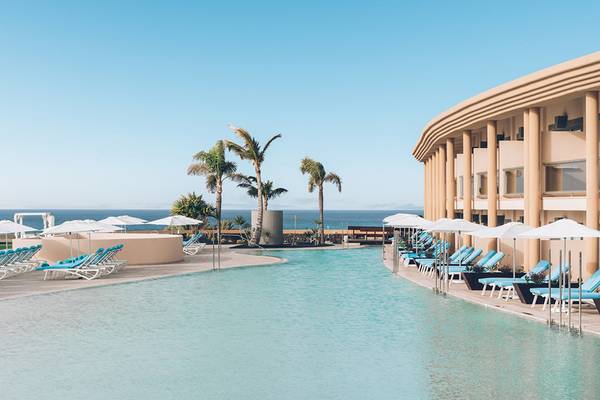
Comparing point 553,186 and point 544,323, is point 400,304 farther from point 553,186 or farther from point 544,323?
point 553,186

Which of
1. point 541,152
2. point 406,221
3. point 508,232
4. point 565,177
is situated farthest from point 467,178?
point 508,232

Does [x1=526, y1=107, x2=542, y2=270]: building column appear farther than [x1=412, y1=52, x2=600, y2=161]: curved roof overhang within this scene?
Yes

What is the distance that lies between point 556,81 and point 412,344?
10.6m

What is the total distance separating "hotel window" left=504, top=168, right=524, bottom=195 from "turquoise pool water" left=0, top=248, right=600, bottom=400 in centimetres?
773

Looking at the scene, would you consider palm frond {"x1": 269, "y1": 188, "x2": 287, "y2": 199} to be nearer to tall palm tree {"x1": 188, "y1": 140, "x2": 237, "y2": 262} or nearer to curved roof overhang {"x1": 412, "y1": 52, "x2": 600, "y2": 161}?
tall palm tree {"x1": 188, "y1": 140, "x2": 237, "y2": 262}

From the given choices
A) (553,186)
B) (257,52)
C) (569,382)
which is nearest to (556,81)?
(553,186)

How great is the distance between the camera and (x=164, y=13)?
169ft

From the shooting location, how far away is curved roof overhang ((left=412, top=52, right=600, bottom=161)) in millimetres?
17969

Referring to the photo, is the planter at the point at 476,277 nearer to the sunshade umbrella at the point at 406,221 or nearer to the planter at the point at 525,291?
the planter at the point at 525,291

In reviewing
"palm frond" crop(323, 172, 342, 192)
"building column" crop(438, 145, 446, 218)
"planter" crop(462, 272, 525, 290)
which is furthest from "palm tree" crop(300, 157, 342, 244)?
"planter" crop(462, 272, 525, 290)

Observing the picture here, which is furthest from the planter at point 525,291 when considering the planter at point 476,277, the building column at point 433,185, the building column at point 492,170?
the building column at point 433,185

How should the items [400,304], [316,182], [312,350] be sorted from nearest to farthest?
1. [312,350]
2. [400,304]
3. [316,182]

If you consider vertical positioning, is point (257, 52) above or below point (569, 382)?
above

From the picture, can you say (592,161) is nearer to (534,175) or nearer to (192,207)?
(534,175)
